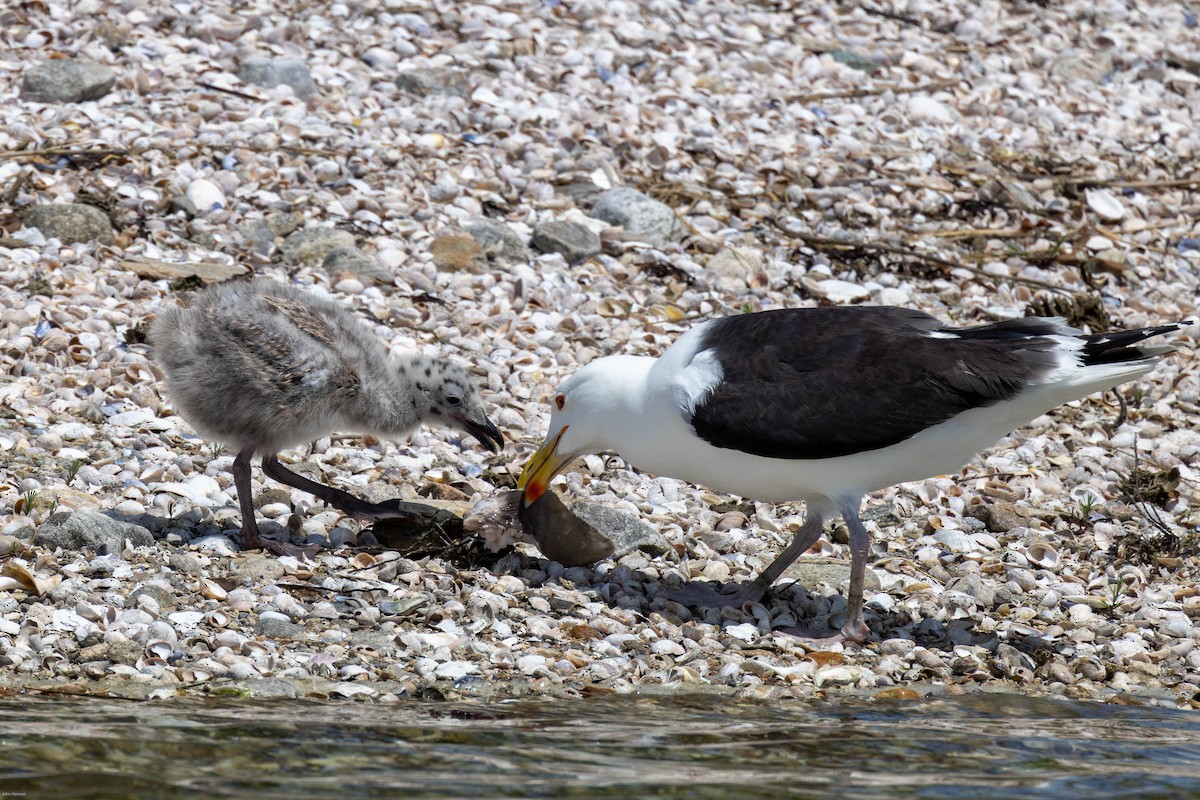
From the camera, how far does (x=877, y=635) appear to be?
19.8 ft

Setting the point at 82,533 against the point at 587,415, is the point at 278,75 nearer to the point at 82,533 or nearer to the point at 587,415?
the point at 587,415

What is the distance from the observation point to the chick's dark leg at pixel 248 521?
6.08 meters

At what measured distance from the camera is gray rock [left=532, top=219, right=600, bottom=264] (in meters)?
8.94

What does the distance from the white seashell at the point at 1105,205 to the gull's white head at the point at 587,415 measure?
495 cm

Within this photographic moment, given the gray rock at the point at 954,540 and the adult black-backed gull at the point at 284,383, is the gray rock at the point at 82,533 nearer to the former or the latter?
the adult black-backed gull at the point at 284,383

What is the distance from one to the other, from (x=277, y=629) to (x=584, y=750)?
154 centimetres

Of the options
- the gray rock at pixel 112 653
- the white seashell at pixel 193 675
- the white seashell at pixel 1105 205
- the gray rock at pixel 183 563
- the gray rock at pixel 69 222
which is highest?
the white seashell at pixel 1105 205

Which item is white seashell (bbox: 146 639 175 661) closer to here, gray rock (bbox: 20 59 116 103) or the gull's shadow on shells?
the gull's shadow on shells

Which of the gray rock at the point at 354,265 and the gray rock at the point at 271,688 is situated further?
the gray rock at the point at 354,265

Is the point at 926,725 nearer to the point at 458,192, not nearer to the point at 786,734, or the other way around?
the point at 786,734

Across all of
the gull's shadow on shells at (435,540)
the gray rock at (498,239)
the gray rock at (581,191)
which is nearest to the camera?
the gull's shadow on shells at (435,540)

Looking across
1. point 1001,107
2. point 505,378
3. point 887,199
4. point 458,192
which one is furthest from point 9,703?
point 1001,107

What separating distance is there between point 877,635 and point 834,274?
11.9 ft

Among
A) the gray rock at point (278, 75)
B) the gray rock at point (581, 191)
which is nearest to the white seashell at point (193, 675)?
the gray rock at point (581, 191)
